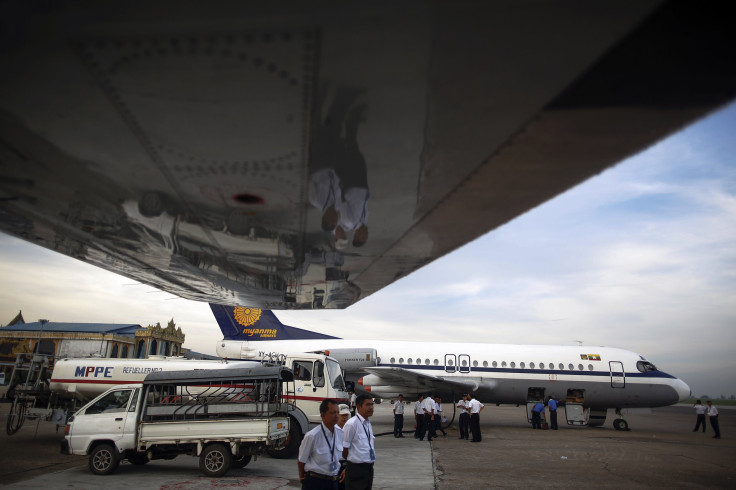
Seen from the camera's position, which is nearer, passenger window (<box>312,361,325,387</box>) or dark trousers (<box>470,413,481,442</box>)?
passenger window (<box>312,361,325,387</box>)

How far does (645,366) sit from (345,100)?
23.1 m

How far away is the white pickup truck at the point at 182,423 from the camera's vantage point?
8781mm

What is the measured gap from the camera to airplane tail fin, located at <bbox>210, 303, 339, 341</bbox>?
22.6 meters

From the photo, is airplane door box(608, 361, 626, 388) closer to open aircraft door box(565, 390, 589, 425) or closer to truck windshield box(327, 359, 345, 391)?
open aircraft door box(565, 390, 589, 425)

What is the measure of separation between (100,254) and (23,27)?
14.8ft

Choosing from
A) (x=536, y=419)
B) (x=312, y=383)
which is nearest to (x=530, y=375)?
(x=536, y=419)

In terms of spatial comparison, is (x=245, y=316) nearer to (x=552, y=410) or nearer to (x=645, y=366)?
(x=552, y=410)

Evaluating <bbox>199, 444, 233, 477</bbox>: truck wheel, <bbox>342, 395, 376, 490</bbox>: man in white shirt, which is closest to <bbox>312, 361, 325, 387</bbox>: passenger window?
<bbox>199, 444, 233, 477</bbox>: truck wheel

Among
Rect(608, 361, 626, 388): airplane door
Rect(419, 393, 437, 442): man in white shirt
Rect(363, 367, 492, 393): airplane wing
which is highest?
Rect(608, 361, 626, 388): airplane door

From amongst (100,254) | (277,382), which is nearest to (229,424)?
(277,382)

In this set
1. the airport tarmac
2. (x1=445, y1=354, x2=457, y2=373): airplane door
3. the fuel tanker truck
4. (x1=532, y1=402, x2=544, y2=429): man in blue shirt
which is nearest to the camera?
the airport tarmac

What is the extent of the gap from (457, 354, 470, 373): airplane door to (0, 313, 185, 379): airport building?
91.6ft

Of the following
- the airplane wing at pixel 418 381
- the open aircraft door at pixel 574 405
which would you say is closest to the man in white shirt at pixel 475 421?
the airplane wing at pixel 418 381

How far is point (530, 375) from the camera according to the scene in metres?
20.0
